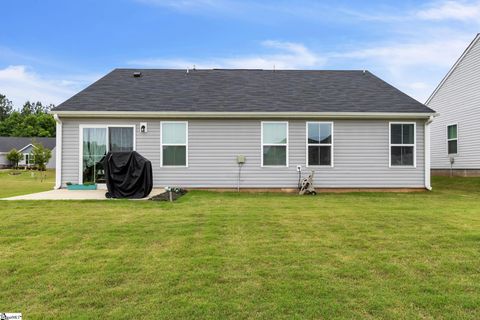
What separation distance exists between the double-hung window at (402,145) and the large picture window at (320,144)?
6.86 feet

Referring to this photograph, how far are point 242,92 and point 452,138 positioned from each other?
35.3 feet

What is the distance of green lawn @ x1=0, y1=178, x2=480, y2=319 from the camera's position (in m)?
2.85

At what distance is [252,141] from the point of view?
1205cm

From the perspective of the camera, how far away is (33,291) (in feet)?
10.4

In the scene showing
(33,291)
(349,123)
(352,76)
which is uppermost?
(352,76)

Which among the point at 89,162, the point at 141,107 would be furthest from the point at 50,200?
the point at 141,107

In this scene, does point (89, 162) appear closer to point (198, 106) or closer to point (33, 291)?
point (198, 106)

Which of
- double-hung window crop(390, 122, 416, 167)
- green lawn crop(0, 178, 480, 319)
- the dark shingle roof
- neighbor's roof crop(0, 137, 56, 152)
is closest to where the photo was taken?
green lawn crop(0, 178, 480, 319)

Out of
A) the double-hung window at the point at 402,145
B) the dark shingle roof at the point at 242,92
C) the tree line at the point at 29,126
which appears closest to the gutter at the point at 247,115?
the dark shingle roof at the point at 242,92

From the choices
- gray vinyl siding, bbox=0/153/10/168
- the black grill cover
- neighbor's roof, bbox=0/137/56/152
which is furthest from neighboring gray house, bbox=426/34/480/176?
gray vinyl siding, bbox=0/153/10/168

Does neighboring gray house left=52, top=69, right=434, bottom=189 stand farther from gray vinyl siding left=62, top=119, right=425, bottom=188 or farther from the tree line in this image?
the tree line

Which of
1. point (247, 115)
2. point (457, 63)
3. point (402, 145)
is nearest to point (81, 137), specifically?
point (247, 115)

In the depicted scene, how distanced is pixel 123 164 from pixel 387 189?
8449 millimetres

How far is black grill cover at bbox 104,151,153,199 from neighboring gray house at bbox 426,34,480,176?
1372 cm
